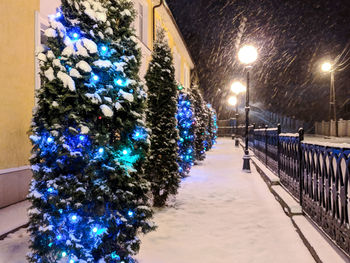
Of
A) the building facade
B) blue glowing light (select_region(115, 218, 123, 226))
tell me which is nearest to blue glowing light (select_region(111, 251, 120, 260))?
blue glowing light (select_region(115, 218, 123, 226))

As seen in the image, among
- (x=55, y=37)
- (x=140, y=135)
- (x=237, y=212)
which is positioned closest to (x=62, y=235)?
(x=140, y=135)

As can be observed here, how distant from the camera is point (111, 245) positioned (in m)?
2.98

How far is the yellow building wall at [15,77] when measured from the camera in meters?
5.48

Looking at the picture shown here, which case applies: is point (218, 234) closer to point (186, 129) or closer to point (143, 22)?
point (186, 129)

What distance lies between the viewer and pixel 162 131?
584 centimetres

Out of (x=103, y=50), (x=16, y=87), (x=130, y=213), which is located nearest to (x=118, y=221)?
(x=130, y=213)

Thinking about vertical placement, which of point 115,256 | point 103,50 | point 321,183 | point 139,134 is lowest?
point 115,256

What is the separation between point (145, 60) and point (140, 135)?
10.2 m

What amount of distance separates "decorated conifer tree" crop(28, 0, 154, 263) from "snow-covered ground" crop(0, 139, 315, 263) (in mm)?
931

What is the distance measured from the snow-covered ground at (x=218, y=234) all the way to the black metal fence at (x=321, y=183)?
0.44m

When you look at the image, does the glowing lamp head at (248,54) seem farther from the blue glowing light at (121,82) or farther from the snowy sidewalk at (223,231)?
the blue glowing light at (121,82)

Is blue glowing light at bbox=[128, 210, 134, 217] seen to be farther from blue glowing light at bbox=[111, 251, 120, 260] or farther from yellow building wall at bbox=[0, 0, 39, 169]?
yellow building wall at bbox=[0, 0, 39, 169]

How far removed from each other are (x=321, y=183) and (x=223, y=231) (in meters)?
1.58

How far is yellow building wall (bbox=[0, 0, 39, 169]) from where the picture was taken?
548 centimetres
